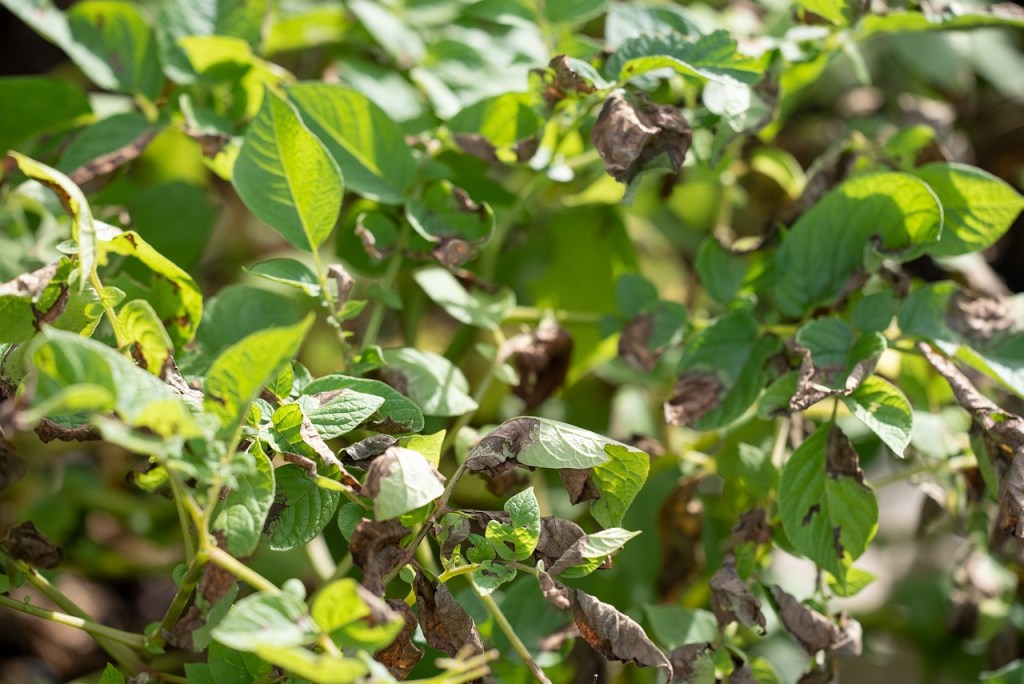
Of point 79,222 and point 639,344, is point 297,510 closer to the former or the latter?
point 79,222

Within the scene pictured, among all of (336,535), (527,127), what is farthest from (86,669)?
(527,127)

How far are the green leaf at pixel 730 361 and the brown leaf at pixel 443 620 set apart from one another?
26 centimetres

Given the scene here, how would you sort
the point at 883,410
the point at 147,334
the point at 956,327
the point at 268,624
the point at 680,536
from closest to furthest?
1. the point at 268,624
2. the point at 147,334
3. the point at 883,410
4. the point at 956,327
5. the point at 680,536

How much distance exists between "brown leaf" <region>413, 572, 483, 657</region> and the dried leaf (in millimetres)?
38

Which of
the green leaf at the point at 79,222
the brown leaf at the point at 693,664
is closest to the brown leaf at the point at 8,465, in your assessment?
the green leaf at the point at 79,222

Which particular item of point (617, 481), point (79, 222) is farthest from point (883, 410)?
point (79, 222)

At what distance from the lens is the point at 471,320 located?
79cm

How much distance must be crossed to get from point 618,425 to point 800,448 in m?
0.35

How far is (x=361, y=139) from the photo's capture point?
2.57 ft

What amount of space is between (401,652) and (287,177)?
1.06 ft

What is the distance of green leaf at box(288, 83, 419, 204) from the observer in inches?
30.3

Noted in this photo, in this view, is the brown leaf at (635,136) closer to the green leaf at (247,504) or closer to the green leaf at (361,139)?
the green leaf at (361,139)

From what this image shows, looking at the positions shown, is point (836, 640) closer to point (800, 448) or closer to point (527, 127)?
point (800, 448)

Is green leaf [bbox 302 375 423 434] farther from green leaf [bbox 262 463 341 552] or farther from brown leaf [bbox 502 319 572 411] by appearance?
brown leaf [bbox 502 319 572 411]
